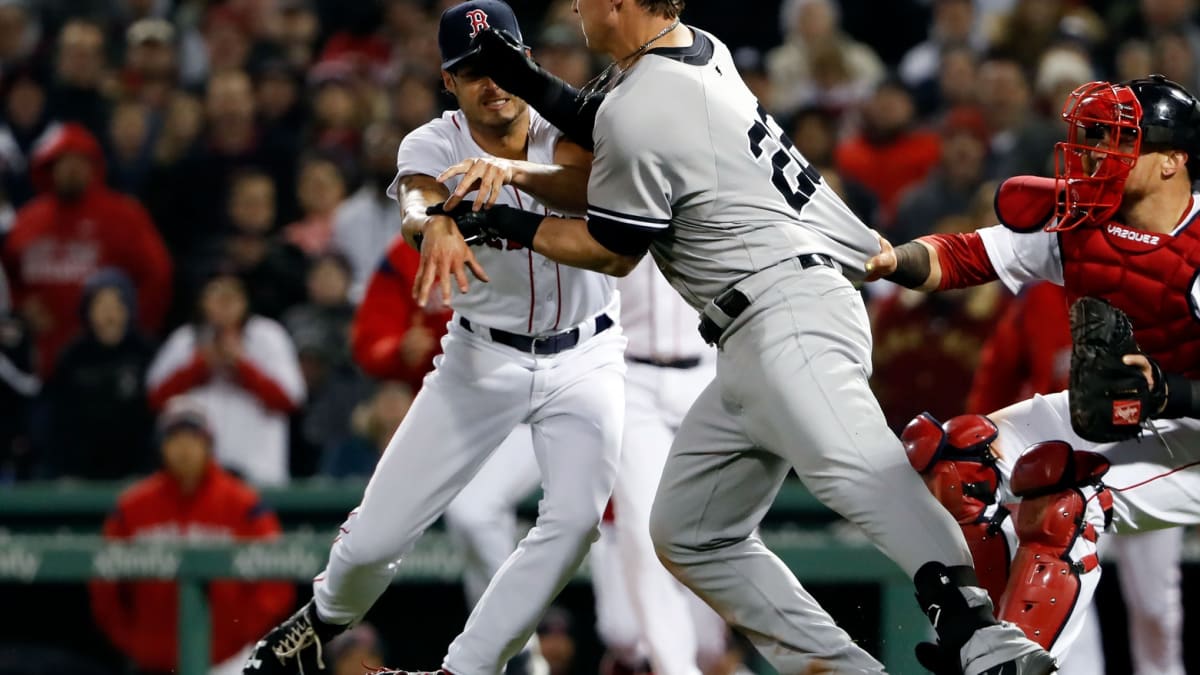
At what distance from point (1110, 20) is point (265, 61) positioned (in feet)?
15.6

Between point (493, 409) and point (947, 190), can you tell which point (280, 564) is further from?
point (947, 190)

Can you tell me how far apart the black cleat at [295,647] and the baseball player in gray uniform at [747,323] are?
114 cm

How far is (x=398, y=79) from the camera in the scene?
9914mm

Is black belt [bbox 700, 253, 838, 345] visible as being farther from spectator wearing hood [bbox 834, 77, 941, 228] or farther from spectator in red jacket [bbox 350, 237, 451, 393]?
spectator wearing hood [bbox 834, 77, 941, 228]

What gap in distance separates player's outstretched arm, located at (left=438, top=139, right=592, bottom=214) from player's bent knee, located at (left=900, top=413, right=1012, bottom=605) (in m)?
1.04

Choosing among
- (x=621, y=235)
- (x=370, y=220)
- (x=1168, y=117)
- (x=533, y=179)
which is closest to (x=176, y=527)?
(x=370, y=220)

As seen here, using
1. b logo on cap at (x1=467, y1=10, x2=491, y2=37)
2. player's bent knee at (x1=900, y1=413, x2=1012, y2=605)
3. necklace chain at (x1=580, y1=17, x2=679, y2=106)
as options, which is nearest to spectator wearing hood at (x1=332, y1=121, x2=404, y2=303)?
b logo on cap at (x1=467, y1=10, x2=491, y2=37)

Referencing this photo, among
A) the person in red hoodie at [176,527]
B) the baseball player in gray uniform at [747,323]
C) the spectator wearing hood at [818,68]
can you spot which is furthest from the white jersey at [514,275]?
the spectator wearing hood at [818,68]

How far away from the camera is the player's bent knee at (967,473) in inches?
177

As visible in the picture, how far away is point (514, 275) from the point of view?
5.10 meters

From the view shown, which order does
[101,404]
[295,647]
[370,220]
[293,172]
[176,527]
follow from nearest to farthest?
[295,647], [176,527], [101,404], [370,220], [293,172]

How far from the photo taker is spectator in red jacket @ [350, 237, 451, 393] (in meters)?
6.37

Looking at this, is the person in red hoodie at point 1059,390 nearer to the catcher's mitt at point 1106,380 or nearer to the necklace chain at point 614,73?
the catcher's mitt at point 1106,380

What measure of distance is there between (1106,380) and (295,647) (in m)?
2.37
